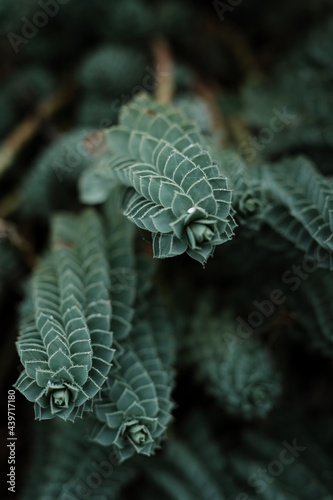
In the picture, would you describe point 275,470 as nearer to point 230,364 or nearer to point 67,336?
point 230,364

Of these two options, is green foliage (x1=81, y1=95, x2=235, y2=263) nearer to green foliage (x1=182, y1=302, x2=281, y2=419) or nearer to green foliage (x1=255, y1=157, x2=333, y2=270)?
green foliage (x1=255, y1=157, x2=333, y2=270)

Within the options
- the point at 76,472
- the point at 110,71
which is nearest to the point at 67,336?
the point at 76,472

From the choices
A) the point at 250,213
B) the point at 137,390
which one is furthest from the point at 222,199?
the point at 137,390

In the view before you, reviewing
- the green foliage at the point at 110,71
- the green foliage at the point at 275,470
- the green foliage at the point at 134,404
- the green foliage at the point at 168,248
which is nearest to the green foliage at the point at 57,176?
the green foliage at the point at 168,248

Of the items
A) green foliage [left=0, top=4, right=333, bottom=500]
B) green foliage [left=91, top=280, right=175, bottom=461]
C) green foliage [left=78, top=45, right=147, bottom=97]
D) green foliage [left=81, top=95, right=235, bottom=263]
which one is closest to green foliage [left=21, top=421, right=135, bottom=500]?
green foliage [left=0, top=4, right=333, bottom=500]

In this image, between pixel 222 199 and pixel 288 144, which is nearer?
pixel 222 199

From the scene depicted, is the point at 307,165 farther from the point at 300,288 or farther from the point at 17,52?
the point at 17,52

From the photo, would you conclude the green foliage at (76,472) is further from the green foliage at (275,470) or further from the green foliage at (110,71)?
the green foliage at (110,71)
